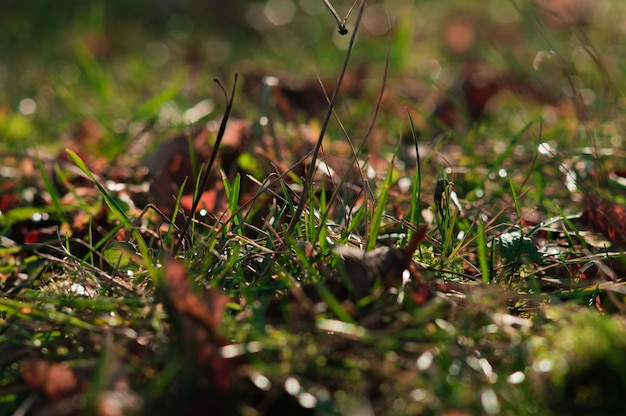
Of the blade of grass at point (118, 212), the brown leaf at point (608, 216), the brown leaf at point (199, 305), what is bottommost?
the brown leaf at point (608, 216)

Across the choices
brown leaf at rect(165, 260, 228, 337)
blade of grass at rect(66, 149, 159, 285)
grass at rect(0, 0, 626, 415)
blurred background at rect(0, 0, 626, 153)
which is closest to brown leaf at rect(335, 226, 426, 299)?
grass at rect(0, 0, 626, 415)

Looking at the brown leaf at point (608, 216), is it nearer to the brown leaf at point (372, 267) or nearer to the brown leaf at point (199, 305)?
the brown leaf at point (372, 267)

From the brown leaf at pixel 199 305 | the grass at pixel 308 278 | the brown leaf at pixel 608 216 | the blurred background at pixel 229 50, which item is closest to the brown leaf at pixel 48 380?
the grass at pixel 308 278

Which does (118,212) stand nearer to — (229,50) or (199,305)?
(199,305)

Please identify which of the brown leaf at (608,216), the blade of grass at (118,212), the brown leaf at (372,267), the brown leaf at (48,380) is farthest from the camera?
the brown leaf at (608,216)

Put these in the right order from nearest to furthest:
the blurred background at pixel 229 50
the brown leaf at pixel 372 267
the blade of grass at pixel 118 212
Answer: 1. the brown leaf at pixel 372 267
2. the blade of grass at pixel 118 212
3. the blurred background at pixel 229 50

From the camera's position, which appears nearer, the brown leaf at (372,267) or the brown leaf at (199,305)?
the brown leaf at (199,305)

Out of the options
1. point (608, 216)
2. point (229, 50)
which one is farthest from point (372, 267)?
point (229, 50)

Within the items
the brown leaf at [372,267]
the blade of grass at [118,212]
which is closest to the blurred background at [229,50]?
the blade of grass at [118,212]

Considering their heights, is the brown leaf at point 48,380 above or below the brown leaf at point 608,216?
above
